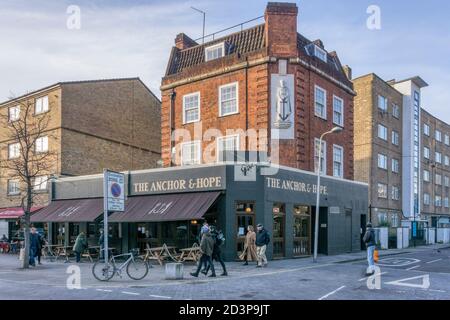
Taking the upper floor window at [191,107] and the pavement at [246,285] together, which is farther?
the upper floor window at [191,107]

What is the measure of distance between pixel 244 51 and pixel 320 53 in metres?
5.22

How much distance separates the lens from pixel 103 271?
14.8 meters

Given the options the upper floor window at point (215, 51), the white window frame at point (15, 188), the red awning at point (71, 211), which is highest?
the upper floor window at point (215, 51)

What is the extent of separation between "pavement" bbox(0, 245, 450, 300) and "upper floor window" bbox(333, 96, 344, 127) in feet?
39.2

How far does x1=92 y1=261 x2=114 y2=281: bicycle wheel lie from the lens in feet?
48.4

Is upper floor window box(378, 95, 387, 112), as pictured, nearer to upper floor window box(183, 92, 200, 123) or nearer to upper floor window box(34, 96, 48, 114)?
upper floor window box(183, 92, 200, 123)

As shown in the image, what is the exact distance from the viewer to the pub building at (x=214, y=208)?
2123 cm

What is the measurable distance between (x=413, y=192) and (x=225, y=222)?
34068mm

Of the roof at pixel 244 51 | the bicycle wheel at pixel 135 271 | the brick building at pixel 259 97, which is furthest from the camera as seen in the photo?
the roof at pixel 244 51

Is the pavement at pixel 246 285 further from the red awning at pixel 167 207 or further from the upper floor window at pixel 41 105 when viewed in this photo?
the upper floor window at pixel 41 105

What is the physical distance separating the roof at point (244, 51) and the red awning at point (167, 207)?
863 cm

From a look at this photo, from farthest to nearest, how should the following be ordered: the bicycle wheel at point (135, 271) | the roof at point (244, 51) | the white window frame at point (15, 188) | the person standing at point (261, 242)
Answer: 1. the white window frame at point (15, 188)
2. the roof at point (244, 51)
3. the person standing at point (261, 242)
4. the bicycle wheel at point (135, 271)

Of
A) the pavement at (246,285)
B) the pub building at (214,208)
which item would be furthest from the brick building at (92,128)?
the pavement at (246,285)
